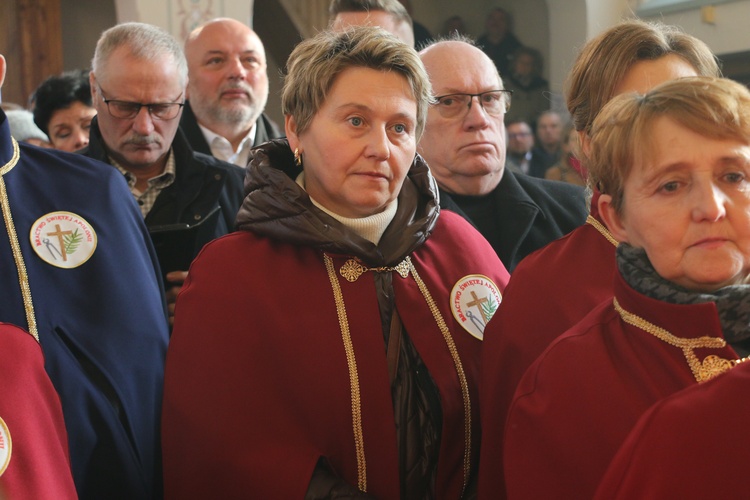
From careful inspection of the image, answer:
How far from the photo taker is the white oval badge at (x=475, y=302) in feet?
8.45

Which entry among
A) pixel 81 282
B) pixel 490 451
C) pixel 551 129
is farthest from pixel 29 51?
pixel 490 451

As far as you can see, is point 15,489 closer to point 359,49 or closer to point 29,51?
point 359,49

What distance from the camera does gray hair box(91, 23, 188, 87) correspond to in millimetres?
3328

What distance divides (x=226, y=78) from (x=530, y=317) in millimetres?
2434

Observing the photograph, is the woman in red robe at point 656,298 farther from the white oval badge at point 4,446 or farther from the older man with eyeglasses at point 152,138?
the older man with eyeglasses at point 152,138

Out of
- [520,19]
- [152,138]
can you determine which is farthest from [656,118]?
[520,19]

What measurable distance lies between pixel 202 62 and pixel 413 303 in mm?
2345

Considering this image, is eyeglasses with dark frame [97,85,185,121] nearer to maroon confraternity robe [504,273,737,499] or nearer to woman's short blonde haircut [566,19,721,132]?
woman's short blonde haircut [566,19,721,132]

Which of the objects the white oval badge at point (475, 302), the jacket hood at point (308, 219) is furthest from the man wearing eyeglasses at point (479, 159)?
the jacket hood at point (308, 219)

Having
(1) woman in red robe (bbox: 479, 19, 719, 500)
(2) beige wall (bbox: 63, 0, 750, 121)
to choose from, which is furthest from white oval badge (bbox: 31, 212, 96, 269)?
(2) beige wall (bbox: 63, 0, 750, 121)

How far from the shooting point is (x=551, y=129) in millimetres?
7746

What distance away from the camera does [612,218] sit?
203 centimetres

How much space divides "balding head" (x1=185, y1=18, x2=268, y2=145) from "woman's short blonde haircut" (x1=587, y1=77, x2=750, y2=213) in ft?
8.39

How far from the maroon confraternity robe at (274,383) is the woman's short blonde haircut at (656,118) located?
0.63 meters
